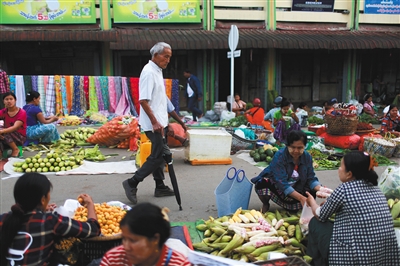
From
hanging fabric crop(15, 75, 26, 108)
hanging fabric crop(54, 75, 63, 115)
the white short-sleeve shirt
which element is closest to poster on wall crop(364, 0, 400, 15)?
hanging fabric crop(54, 75, 63, 115)

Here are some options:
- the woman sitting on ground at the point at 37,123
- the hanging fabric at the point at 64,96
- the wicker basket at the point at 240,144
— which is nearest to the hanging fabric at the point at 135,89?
the hanging fabric at the point at 64,96

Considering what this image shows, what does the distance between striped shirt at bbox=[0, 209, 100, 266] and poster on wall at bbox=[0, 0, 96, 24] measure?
12.3 m

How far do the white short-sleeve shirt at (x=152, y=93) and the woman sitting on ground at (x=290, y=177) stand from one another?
155 centimetres

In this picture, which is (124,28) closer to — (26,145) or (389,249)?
(26,145)

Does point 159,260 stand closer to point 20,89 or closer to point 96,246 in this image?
point 96,246

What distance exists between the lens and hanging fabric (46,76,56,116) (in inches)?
489

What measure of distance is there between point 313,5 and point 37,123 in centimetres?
1172

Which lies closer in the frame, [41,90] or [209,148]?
[209,148]

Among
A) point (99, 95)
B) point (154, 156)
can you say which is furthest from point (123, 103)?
point (154, 156)

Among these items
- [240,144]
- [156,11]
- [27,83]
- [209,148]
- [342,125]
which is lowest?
[240,144]

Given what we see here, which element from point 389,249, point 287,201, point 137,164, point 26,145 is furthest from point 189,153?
point 389,249

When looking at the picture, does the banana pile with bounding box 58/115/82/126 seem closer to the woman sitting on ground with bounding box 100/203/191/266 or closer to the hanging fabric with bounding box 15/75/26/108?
the hanging fabric with bounding box 15/75/26/108

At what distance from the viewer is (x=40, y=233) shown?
2645 millimetres

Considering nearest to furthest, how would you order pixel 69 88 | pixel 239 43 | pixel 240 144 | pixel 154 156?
pixel 154 156 → pixel 240 144 → pixel 69 88 → pixel 239 43
